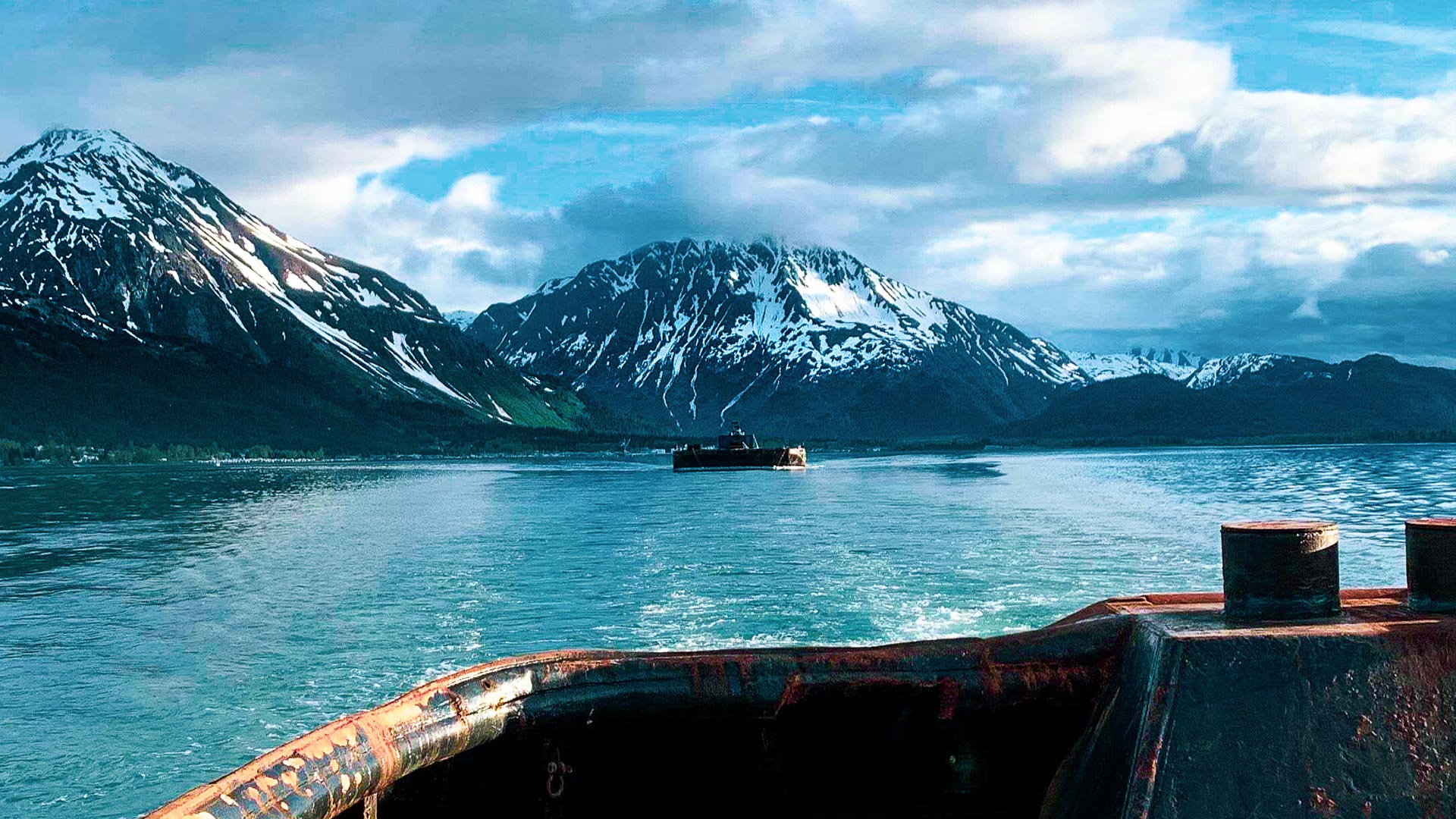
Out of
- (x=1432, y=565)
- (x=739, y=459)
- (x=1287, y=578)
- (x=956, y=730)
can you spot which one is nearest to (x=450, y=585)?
(x=956, y=730)

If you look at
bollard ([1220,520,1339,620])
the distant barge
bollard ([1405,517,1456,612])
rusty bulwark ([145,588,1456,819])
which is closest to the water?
rusty bulwark ([145,588,1456,819])

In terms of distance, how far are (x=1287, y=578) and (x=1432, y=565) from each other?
0.98 metres

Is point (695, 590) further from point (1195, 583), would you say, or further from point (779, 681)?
point (779, 681)

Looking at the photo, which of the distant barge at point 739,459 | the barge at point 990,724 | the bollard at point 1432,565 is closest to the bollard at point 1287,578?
the barge at point 990,724

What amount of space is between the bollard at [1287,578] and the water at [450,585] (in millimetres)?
13911

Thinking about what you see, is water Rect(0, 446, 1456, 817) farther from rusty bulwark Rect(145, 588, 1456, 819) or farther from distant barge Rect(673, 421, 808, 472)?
distant barge Rect(673, 421, 808, 472)

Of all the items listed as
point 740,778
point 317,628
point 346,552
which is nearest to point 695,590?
point 317,628

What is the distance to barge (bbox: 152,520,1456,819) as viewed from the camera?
6062 millimetres

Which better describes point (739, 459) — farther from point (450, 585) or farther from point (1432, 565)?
point (1432, 565)

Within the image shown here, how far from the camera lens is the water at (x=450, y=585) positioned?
19.9 metres

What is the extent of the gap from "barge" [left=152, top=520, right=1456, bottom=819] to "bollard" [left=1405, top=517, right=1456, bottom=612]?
1 cm

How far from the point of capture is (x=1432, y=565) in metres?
7.00

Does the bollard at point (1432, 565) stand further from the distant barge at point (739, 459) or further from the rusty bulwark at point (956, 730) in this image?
the distant barge at point (739, 459)

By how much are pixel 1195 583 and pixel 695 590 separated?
617 inches
